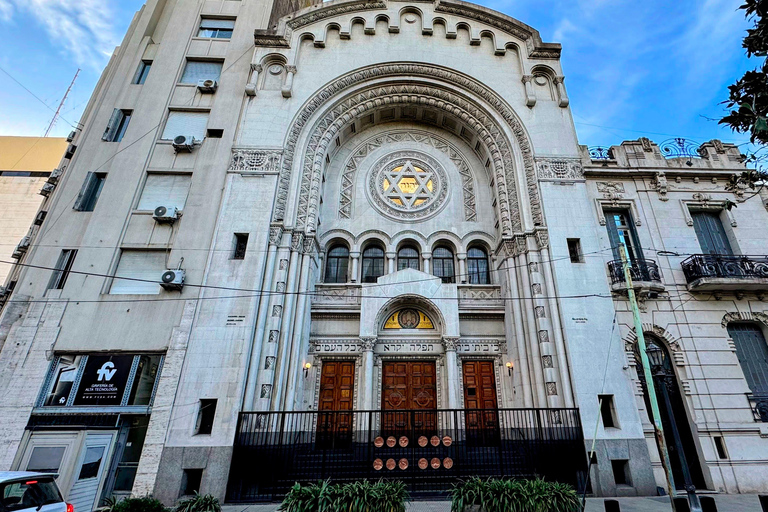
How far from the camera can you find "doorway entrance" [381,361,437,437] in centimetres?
1479

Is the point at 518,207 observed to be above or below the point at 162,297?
above

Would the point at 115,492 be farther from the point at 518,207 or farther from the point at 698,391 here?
the point at 698,391

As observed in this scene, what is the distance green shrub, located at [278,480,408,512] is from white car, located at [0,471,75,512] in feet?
14.2

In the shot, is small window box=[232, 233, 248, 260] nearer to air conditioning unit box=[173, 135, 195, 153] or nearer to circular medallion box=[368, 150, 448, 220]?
air conditioning unit box=[173, 135, 195, 153]

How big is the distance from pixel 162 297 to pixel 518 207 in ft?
50.7

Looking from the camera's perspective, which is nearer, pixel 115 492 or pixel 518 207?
pixel 115 492

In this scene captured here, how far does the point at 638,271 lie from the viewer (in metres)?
14.2

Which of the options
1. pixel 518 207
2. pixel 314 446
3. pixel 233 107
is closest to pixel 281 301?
pixel 314 446

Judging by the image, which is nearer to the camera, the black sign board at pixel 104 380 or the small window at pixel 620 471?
the small window at pixel 620 471

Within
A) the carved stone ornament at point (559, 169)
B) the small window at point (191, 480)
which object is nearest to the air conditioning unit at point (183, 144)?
the small window at point (191, 480)

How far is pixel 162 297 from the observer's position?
43.4 ft

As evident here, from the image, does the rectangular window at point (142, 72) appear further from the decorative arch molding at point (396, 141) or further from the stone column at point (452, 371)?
the stone column at point (452, 371)

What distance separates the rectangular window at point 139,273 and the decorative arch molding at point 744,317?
874 inches

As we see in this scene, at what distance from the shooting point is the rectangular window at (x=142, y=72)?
18.0 m
